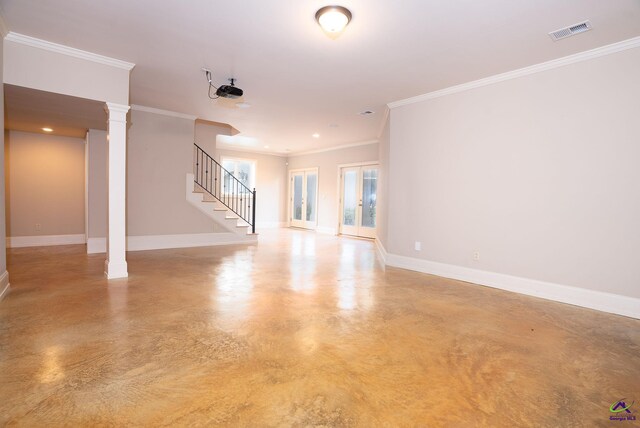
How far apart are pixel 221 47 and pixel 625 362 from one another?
4.76 m

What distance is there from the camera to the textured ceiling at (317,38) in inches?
115

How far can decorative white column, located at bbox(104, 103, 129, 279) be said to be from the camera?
13.6 feet

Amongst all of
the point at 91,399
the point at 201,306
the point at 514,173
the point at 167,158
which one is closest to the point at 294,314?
the point at 201,306

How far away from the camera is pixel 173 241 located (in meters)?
6.94

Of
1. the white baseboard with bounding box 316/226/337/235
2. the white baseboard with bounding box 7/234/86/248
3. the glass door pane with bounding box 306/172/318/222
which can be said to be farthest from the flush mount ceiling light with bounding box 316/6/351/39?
the glass door pane with bounding box 306/172/318/222

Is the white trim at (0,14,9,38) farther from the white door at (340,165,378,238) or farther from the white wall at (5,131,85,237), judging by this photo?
the white door at (340,165,378,238)

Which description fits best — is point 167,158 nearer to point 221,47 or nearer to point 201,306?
point 221,47

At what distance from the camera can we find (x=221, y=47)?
3705 mm

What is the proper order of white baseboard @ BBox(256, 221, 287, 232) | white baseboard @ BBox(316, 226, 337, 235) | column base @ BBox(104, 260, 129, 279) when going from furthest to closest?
white baseboard @ BBox(256, 221, 287, 232) → white baseboard @ BBox(316, 226, 337, 235) → column base @ BBox(104, 260, 129, 279)

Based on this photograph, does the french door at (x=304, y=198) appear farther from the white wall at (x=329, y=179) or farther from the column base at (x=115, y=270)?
the column base at (x=115, y=270)

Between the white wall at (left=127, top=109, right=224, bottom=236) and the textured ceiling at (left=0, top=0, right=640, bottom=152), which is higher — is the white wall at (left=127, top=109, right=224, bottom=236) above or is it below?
below

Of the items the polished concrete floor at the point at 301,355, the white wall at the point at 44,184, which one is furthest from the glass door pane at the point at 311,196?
the polished concrete floor at the point at 301,355

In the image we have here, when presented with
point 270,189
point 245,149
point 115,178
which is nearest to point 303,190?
point 270,189

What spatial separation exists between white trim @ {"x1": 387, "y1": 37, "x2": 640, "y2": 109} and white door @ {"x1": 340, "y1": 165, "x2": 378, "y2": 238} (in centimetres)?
397
